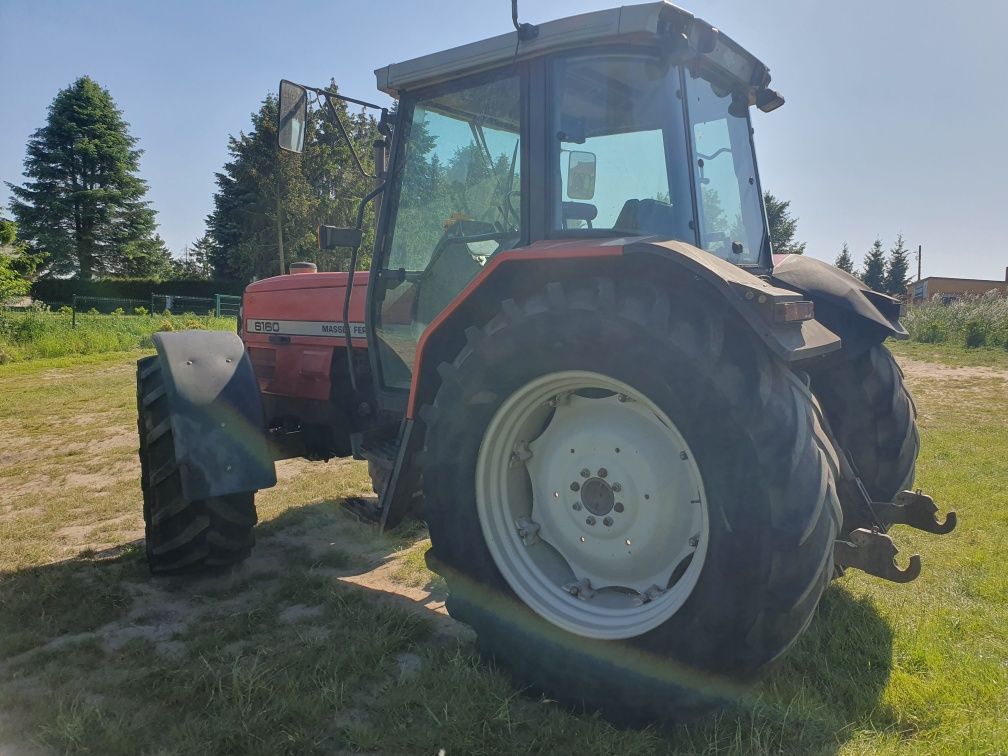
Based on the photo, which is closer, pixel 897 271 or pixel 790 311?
pixel 790 311

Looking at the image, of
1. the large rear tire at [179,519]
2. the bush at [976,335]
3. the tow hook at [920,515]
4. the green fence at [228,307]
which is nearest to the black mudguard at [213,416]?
the large rear tire at [179,519]

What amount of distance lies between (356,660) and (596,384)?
4.73 ft

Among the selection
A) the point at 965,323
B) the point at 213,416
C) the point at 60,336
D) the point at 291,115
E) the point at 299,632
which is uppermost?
the point at 291,115

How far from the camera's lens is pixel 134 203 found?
3881 centimetres

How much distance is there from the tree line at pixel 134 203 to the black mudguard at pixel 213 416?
28198mm

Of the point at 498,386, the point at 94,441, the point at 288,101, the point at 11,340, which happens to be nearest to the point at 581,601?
the point at 498,386

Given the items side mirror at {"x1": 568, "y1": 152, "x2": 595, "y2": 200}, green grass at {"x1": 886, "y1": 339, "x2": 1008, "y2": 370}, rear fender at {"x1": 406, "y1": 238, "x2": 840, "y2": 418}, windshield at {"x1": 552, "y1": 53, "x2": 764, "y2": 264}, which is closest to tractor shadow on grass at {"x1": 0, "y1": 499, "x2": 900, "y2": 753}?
rear fender at {"x1": 406, "y1": 238, "x2": 840, "y2": 418}

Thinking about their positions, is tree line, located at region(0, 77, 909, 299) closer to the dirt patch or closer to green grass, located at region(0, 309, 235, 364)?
green grass, located at region(0, 309, 235, 364)

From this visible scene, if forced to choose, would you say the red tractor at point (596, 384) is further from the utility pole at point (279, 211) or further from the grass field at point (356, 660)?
the utility pole at point (279, 211)

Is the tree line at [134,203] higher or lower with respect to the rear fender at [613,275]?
higher

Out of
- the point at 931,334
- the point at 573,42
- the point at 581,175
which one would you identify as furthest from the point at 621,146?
the point at 931,334

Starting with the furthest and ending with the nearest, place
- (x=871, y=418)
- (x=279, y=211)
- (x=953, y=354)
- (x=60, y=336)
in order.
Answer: (x=279, y=211)
(x=953, y=354)
(x=60, y=336)
(x=871, y=418)

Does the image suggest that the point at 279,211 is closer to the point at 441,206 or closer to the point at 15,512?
the point at 15,512

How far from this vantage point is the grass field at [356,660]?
6.88 feet
